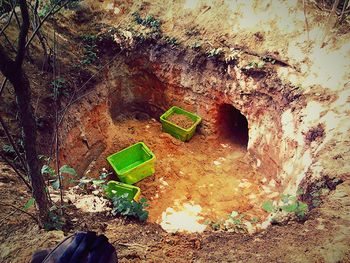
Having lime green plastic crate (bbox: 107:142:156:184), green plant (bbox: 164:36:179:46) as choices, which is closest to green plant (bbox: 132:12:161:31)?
green plant (bbox: 164:36:179:46)

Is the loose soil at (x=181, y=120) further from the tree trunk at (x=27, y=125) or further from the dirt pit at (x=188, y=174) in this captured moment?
the tree trunk at (x=27, y=125)

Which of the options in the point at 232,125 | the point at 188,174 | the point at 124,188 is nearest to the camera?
the point at 124,188

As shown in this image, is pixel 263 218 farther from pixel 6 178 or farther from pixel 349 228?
pixel 6 178

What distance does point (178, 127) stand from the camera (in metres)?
6.11

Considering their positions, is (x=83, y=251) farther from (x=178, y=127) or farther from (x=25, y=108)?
(x=178, y=127)

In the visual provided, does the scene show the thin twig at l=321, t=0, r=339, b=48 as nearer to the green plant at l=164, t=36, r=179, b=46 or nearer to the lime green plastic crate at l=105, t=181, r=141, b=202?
the green plant at l=164, t=36, r=179, b=46

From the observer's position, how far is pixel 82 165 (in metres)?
5.36

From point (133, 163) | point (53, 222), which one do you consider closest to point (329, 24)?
point (133, 163)

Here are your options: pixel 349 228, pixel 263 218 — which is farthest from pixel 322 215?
pixel 263 218

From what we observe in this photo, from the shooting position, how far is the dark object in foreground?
165 cm

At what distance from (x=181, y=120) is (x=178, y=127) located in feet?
0.90

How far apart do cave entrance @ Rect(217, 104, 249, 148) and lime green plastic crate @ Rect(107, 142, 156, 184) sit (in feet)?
5.51

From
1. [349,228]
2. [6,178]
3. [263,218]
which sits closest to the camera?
[349,228]

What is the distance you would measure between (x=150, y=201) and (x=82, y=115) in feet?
6.04
